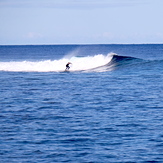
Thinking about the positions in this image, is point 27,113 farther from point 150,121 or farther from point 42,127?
point 150,121

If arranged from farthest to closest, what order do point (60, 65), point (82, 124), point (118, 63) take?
point (60, 65), point (118, 63), point (82, 124)

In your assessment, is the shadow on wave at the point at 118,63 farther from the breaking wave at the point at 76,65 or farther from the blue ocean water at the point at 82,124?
the blue ocean water at the point at 82,124

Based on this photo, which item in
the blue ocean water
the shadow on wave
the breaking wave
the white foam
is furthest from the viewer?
the white foam

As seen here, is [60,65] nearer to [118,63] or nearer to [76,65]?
[76,65]

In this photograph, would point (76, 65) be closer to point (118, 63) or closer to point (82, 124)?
point (118, 63)

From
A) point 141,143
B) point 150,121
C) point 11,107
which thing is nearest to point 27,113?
point 11,107

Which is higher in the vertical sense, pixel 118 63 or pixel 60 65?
pixel 60 65

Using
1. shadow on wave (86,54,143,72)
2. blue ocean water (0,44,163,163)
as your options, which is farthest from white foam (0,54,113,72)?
blue ocean water (0,44,163,163)

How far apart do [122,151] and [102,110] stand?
6872 mm

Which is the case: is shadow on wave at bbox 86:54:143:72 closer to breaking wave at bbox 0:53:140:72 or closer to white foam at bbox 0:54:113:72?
breaking wave at bbox 0:53:140:72

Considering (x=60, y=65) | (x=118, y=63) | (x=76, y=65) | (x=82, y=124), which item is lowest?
(x=82, y=124)

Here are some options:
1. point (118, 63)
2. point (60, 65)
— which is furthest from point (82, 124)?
point (60, 65)

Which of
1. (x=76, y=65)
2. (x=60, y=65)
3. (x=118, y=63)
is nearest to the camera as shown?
(x=118, y=63)

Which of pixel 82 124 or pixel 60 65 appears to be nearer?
pixel 82 124
